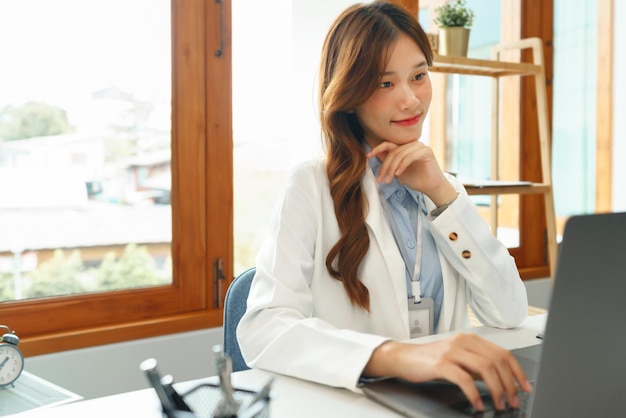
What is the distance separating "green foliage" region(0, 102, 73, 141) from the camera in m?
2.10

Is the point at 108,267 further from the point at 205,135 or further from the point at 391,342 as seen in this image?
the point at 391,342

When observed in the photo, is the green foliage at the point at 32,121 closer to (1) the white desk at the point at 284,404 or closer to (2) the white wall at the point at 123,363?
(2) the white wall at the point at 123,363

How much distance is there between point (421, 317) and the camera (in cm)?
140

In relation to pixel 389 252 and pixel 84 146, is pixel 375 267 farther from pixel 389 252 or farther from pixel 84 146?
pixel 84 146

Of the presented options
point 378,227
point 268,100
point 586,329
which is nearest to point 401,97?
point 378,227

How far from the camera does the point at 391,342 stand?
3.15 feet

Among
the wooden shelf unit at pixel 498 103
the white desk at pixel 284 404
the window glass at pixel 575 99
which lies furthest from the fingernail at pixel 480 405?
the window glass at pixel 575 99

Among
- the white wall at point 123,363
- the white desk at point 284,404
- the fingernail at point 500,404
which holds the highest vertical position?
the fingernail at point 500,404

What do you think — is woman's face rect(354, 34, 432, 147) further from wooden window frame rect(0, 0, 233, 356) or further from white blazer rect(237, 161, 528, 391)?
wooden window frame rect(0, 0, 233, 356)

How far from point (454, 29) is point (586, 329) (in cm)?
237

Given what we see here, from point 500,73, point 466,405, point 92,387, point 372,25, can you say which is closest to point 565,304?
point 466,405

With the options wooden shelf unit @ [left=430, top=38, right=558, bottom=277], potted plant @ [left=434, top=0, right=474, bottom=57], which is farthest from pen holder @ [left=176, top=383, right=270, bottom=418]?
potted plant @ [left=434, top=0, right=474, bottom=57]

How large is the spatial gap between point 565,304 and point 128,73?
1987 mm

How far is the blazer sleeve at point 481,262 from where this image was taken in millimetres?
1340
